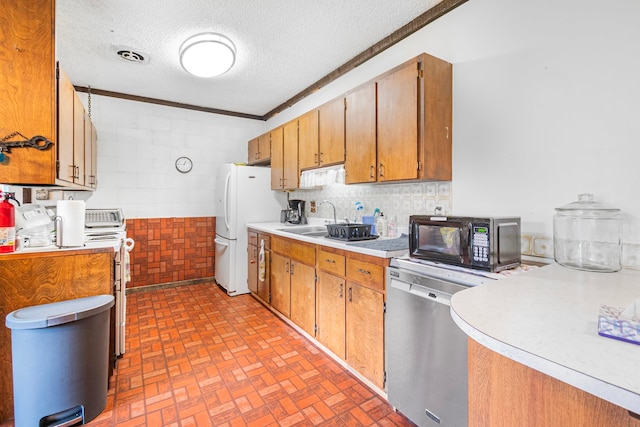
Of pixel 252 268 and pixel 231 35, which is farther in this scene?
pixel 252 268

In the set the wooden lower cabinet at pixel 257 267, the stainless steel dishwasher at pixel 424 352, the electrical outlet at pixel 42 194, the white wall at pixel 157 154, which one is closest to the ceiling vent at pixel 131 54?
the white wall at pixel 157 154

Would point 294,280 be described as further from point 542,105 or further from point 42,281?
point 542,105

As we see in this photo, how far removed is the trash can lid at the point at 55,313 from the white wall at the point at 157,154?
2.55 m

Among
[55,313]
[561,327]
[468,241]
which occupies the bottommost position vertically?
[55,313]

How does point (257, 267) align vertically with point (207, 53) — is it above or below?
below

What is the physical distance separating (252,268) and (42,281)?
2.21 m

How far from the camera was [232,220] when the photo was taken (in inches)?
154

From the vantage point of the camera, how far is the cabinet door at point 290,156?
3496 millimetres

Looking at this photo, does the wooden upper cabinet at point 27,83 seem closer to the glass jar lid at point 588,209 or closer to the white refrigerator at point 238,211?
the white refrigerator at point 238,211

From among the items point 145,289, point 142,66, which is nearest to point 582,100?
point 142,66

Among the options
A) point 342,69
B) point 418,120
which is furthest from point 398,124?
point 342,69

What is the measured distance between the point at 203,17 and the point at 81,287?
2094mm

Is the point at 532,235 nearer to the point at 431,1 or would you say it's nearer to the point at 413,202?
the point at 413,202

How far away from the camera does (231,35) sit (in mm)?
2594
